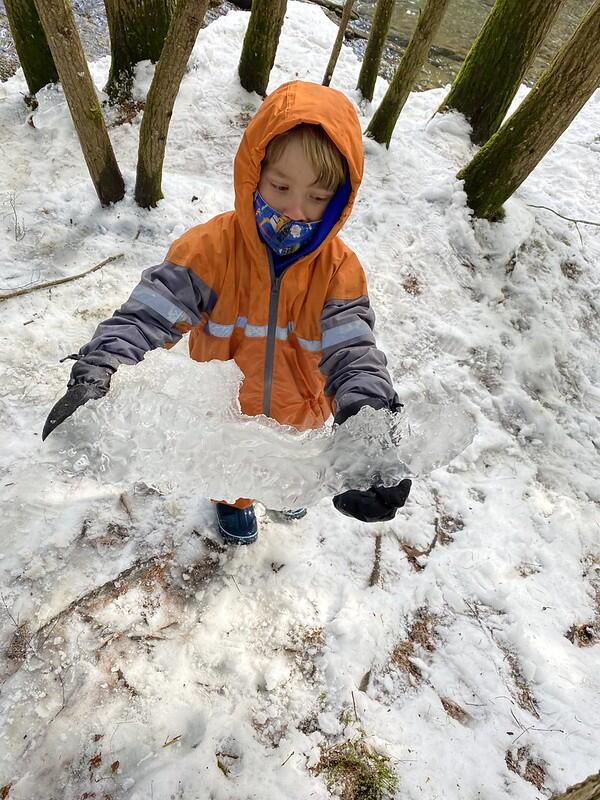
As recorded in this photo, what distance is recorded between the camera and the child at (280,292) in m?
1.61

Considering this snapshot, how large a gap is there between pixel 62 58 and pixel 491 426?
12.9 ft

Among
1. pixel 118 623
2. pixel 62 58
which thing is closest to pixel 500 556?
pixel 118 623

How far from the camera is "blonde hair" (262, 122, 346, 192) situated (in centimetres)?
160

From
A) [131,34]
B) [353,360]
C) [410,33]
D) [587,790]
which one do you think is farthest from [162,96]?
[410,33]

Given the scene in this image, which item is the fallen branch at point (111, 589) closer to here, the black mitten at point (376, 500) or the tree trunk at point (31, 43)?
the black mitten at point (376, 500)

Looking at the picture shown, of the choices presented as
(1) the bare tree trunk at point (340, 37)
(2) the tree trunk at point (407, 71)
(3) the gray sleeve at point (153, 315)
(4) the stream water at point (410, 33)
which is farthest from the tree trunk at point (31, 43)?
(3) the gray sleeve at point (153, 315)

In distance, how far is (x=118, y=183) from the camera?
158 inches

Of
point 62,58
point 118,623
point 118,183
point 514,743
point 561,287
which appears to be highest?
point 62,58

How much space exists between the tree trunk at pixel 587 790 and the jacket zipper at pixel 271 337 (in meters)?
1.58

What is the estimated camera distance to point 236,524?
8.20ft

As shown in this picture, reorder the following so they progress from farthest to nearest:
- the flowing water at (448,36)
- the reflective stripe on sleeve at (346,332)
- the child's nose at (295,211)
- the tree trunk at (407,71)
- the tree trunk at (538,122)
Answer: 1. the flowing water at (448,36)
2. the tree trunk at (407,71)
3. the tree trunk at (538,122)
4. the reflective stripe on sleeve at (346,332)
5. the child's nose at (295,211)

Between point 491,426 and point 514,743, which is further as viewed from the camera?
point 491,426

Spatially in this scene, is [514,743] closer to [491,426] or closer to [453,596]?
[453,596]

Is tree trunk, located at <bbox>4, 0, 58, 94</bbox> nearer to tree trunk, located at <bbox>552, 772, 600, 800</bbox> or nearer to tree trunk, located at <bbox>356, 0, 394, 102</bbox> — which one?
tree trunk, located at <bbox>356, 0, 394, 102</bbox>
